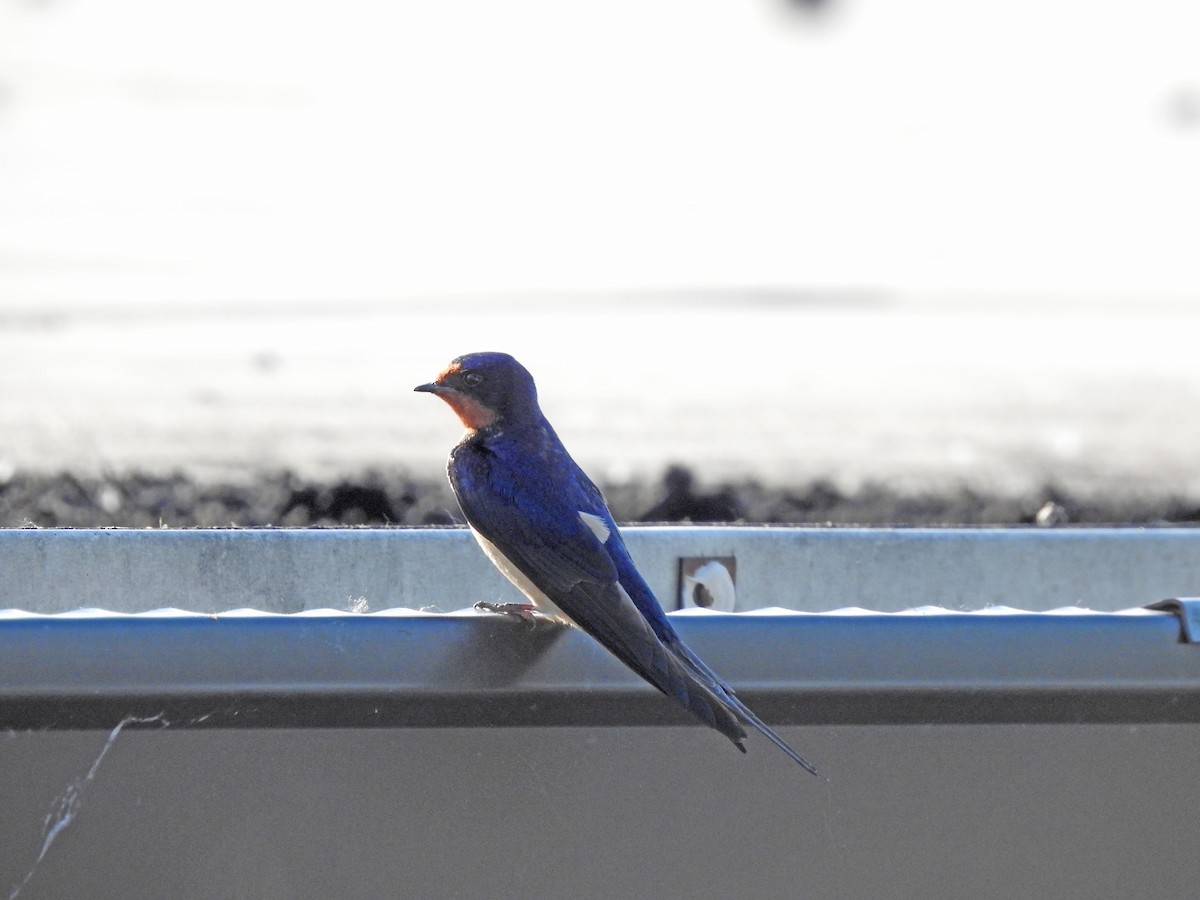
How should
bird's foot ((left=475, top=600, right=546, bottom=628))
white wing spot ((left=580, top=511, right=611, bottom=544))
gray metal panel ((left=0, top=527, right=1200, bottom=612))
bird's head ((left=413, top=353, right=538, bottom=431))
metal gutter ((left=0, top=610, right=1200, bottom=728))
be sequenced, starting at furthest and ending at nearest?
bird's head ((left=413, top=353, right=538, bottom=431))
white wing spot ((left=580, top=511, right=611, bottom=544))
gray metal panel ((left=0, top=527, right=1200, bottom=612))
bird's foot ((left=475, top=600, right=546, bottom=628))
metal gutter ((left=0, top=610, right=1200, bottom=728))

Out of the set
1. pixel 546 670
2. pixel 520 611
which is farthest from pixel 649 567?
pixel 546 670

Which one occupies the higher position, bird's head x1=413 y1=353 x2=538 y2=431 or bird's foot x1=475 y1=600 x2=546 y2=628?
bird's head x1=413 y1=353 x2=538 y2=431

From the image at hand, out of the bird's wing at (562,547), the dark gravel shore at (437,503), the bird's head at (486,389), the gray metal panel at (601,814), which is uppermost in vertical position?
the bird's head at (486,389)

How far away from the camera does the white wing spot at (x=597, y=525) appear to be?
7.10ft

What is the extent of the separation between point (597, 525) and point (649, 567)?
1.06 feet

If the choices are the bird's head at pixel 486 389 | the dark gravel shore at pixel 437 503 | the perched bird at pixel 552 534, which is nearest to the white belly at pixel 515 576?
the perched bird at pixel 552 534

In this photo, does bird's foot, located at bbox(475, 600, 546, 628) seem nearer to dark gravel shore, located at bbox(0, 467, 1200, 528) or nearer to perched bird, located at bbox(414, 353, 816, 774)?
perched bird, located at bbox(414, 353, 816, 774)

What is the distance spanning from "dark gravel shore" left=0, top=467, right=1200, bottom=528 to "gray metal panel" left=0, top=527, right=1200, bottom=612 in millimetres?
579

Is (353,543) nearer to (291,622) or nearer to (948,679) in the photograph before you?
(291,622)

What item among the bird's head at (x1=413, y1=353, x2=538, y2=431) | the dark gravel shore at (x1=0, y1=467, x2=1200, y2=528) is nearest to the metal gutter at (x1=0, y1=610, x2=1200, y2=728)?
the bird's head at (x1=413, y1=353, x2=538, y2=431)

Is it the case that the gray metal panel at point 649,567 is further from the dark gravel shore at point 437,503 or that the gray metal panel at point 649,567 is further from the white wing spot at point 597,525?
the dark gravel shore at point 437,503

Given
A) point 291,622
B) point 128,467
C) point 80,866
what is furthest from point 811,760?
point 128,467

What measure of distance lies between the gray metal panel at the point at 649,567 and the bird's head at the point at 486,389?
24 cm

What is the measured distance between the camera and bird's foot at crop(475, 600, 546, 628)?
5.21 ft
